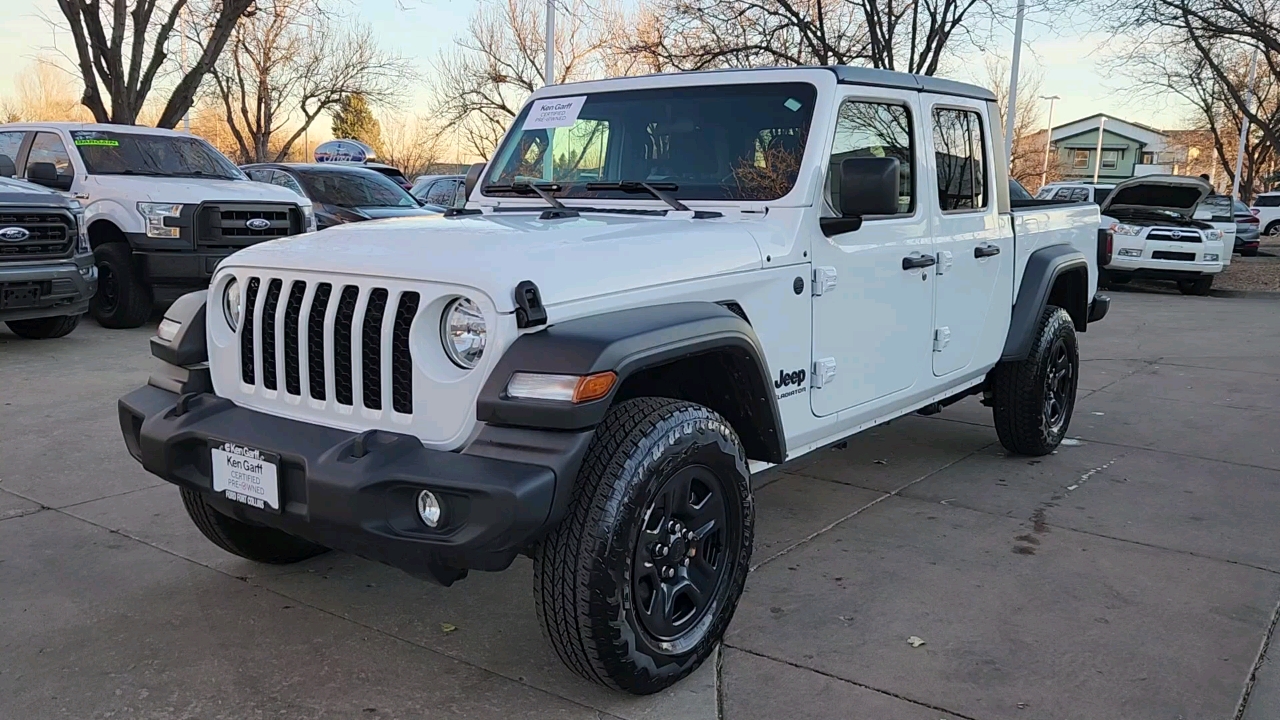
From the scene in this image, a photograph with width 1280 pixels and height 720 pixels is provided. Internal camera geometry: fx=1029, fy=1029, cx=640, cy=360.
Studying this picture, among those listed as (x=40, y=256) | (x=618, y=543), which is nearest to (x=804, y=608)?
(x=618, y=543)

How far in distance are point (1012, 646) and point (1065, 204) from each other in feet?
11.2

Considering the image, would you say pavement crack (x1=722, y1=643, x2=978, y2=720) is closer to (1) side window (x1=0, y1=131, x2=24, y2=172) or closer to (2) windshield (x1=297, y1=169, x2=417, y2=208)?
(1) side window (x1=0, y1=131, x2=24, y2=172)

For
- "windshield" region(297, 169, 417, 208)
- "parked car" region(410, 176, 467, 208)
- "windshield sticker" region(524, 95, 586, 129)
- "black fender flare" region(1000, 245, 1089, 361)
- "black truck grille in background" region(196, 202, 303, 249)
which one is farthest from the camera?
"parked car" region(410, 176, 467, 208)

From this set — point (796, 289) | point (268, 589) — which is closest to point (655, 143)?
point (796, 289)

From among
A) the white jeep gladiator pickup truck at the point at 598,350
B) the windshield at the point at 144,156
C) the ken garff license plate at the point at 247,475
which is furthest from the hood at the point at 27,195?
the ken garff license plate at the point at 247,475

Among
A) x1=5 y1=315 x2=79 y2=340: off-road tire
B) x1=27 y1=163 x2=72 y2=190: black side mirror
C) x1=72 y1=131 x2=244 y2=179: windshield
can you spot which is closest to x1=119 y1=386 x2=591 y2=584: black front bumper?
x1=5 y1=315 x2=79 y2=340: off-road tire

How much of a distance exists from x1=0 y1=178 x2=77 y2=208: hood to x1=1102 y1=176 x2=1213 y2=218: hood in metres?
14.0

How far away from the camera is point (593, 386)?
261 cm

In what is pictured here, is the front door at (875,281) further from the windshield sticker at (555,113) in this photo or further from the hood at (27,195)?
the hood at (27,195)

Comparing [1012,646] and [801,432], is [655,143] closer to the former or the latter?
[801,432]

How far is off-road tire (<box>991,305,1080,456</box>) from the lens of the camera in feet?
17.6

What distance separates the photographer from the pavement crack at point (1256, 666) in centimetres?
A: 304

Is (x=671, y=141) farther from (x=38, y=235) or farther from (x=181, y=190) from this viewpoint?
(x=181, y=190)

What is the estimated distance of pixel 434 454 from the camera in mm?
2643
